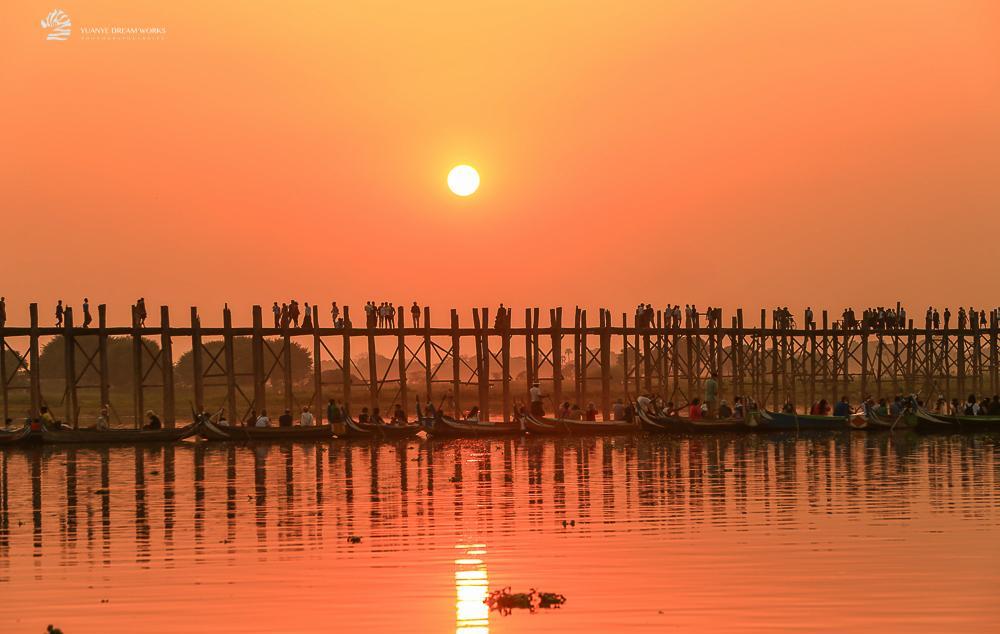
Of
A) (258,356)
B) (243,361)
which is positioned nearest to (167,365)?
(258,356)

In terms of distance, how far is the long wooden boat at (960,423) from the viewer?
54688 millimetres

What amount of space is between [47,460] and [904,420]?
2910cm

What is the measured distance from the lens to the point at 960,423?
2157 inches

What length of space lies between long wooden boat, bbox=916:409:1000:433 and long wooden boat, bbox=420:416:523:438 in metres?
14.3

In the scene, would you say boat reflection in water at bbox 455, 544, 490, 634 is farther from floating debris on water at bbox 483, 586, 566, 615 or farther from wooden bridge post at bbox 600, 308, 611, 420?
wooden bridge post at bbox 600, 308, 611, 420

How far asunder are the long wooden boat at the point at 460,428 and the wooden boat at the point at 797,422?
8458mm

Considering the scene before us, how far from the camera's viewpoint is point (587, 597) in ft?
59.3

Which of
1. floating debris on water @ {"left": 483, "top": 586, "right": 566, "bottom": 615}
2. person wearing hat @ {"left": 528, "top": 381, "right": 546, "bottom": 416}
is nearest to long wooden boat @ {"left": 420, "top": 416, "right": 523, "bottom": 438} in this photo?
person wearing hat @ {"left": 528, "top": 381, "right": 546, "bottom": 416}

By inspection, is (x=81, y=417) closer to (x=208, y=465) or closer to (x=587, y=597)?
(x=208, y=465)

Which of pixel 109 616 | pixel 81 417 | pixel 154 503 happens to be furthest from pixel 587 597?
pixel 81 417

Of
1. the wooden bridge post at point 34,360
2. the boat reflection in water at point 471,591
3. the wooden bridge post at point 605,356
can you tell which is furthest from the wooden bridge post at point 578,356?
the boat reflection in water at point 471,591

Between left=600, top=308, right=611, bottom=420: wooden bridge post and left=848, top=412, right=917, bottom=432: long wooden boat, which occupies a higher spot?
left=600, top=308, right=611, bottom=420: wooden bridge post

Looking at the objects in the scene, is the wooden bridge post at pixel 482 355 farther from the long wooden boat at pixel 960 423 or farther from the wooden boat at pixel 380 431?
the long wooden boat at pixel 960 423

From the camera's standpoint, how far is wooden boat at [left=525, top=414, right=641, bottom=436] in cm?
5539
